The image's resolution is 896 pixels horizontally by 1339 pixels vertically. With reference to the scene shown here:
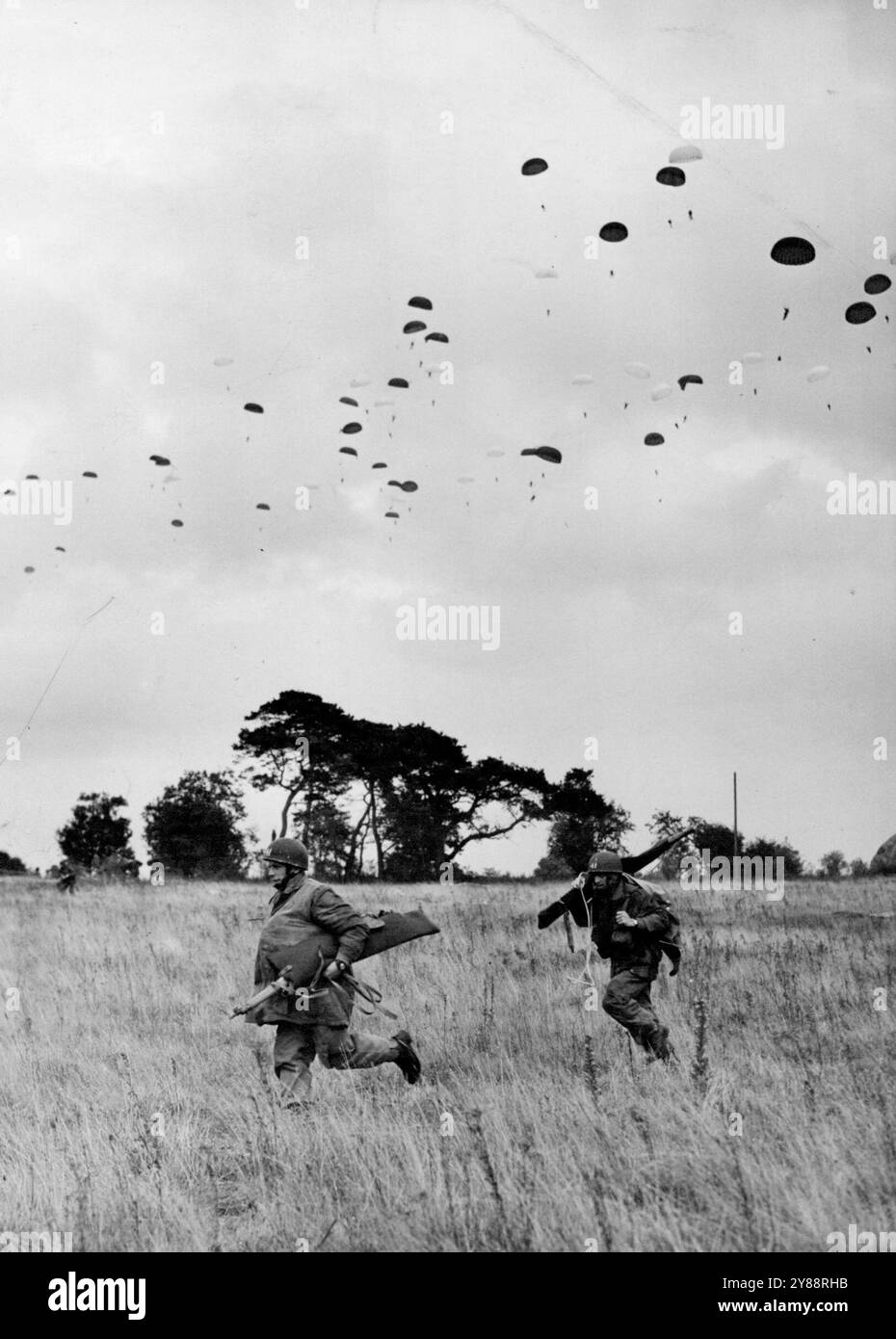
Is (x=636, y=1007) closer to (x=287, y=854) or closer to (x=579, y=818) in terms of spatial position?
(x=287, y=854)

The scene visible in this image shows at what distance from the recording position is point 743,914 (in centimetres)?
1884

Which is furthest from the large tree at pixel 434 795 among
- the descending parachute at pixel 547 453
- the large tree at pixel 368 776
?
the descending parachute at pixel 547 453

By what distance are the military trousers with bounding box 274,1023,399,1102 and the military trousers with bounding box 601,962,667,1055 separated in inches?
70.6

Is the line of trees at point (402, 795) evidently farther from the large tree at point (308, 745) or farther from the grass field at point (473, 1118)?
the grass field at point (473, 1118)

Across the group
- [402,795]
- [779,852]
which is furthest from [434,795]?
[779,852]

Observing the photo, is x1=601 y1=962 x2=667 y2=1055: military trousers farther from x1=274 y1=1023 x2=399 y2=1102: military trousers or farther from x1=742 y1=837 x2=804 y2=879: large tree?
x1=742 y1=837 x2=804 y2=879: large tree

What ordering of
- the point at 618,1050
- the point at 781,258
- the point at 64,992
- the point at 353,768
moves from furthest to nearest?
1. the point at 353,768
2. the point at 64,992
3. the point at 781,258
4. the point at 618,1050

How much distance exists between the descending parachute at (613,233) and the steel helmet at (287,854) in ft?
23.0

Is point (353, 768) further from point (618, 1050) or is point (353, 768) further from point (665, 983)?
point (618, 1050)

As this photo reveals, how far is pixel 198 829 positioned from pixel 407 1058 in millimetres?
38162

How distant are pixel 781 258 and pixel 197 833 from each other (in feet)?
120
